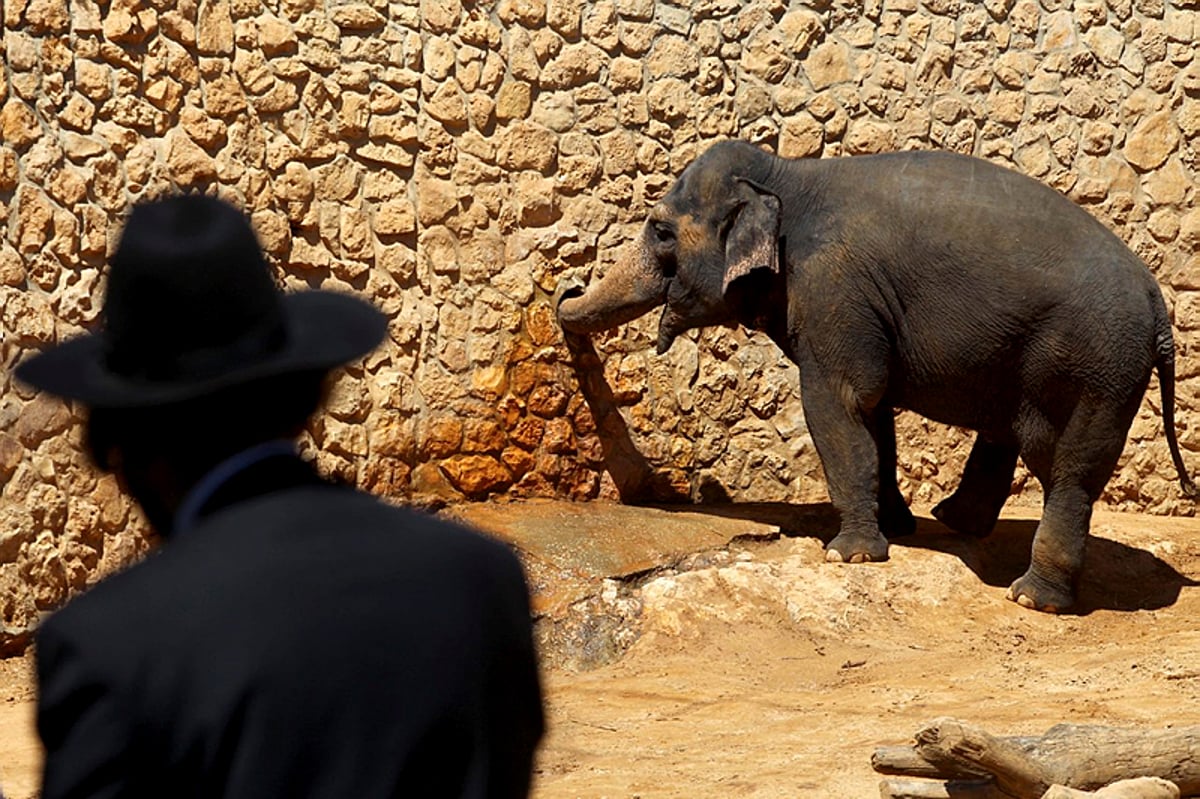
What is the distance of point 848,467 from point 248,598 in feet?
23.6

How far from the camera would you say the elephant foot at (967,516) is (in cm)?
948

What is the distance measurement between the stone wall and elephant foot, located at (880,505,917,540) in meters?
0.96

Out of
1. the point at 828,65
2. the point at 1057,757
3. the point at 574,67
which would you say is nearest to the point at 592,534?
the point at 574,67

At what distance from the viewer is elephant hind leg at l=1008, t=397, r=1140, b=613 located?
861cm

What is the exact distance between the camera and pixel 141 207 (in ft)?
7.48

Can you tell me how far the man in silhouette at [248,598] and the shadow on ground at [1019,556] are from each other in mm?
7201

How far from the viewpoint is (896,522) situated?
9.59 meters

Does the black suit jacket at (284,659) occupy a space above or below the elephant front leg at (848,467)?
above

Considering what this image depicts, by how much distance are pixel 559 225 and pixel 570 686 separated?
2973mm

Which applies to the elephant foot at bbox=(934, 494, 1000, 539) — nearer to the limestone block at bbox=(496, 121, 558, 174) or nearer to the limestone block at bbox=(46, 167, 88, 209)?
the limestone block at bbox=(496, 121, 558, 174)

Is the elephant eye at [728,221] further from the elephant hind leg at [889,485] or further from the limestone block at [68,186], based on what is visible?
the limestone block at [68,186]

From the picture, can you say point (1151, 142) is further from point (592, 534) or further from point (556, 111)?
point (592, 534)

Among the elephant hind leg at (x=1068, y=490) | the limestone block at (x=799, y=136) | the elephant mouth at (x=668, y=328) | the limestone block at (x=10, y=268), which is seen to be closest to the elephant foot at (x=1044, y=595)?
the elephant hind leg at (x=1068, y=490)

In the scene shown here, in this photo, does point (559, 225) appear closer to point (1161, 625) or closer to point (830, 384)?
point (830, 384)
